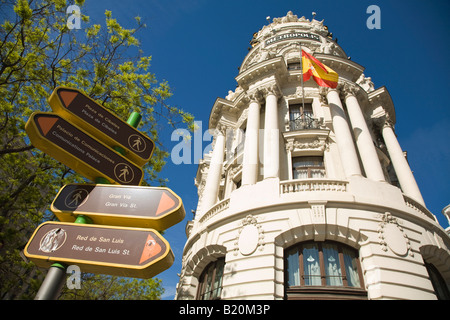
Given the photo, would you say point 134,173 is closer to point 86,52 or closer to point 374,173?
point 86,52

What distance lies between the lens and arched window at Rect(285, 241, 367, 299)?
9.52 meters

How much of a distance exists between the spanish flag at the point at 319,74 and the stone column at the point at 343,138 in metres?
0.75

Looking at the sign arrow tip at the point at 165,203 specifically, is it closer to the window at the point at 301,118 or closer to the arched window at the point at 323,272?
the arched window at the point at 323,272

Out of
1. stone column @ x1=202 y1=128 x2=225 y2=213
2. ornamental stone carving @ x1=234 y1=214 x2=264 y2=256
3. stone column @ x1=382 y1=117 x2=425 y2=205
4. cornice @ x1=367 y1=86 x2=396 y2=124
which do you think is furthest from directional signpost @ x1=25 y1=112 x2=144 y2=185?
cornice @ x1=367 y1=86 x2=396 y2=124

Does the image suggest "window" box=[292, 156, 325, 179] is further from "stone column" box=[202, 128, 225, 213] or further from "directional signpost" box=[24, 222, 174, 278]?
"directional signpost" box=[24, 222, 174, 278]

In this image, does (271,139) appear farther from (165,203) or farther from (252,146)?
(165,203)

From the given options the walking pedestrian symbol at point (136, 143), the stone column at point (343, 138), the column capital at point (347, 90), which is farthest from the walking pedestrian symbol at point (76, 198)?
the column capital at point (347, 90)

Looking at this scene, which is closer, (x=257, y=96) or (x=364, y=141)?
(x=364, y=141)

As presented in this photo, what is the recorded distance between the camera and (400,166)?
655 inches

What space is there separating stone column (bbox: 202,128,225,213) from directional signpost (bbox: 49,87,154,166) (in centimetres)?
1143

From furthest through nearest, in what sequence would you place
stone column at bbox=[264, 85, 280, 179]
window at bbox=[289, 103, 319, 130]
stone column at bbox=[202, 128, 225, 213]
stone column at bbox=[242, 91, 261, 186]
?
1. window at bbox=[289, 103, 319, 130]
2. stone column at bbox=[202, 128, 225, 213]
3. stone column at bbox=[242, 91, 261, 186]
4. stone column at bbox=[264, 85, 280, 179]

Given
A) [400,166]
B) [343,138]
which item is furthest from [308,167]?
[400,166]

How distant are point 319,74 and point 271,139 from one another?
232 inches
